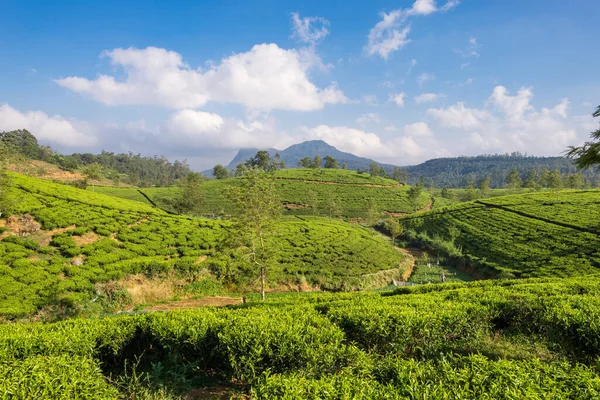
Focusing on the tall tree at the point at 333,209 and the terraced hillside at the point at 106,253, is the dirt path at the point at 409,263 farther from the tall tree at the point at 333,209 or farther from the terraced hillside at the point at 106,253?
the tall tree at the point at 333,209

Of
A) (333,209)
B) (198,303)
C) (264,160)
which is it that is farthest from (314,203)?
(264,160)

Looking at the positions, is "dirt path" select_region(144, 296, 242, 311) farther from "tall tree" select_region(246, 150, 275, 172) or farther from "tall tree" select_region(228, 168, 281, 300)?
"tall tree" select_region(246, 150, 275, 172)

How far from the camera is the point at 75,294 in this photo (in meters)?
18.5

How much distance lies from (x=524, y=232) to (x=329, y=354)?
52.8m

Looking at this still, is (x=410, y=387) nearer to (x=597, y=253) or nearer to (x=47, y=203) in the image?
(x=47, y=203)

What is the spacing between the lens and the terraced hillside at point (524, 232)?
34.8 metres

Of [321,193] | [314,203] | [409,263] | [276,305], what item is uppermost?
[321,193]

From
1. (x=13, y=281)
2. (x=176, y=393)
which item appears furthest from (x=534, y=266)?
(x=13, y=281)

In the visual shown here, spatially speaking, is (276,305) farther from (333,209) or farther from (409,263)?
(333,209)

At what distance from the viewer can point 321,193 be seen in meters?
96.0

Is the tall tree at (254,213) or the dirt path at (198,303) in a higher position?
the tall tree at (254,213)

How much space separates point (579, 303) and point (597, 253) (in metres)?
38.5

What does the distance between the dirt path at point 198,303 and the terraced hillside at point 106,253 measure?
2.22m

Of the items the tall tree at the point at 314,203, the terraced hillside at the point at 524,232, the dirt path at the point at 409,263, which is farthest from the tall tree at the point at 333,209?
the dirt path at the point at 409,263
